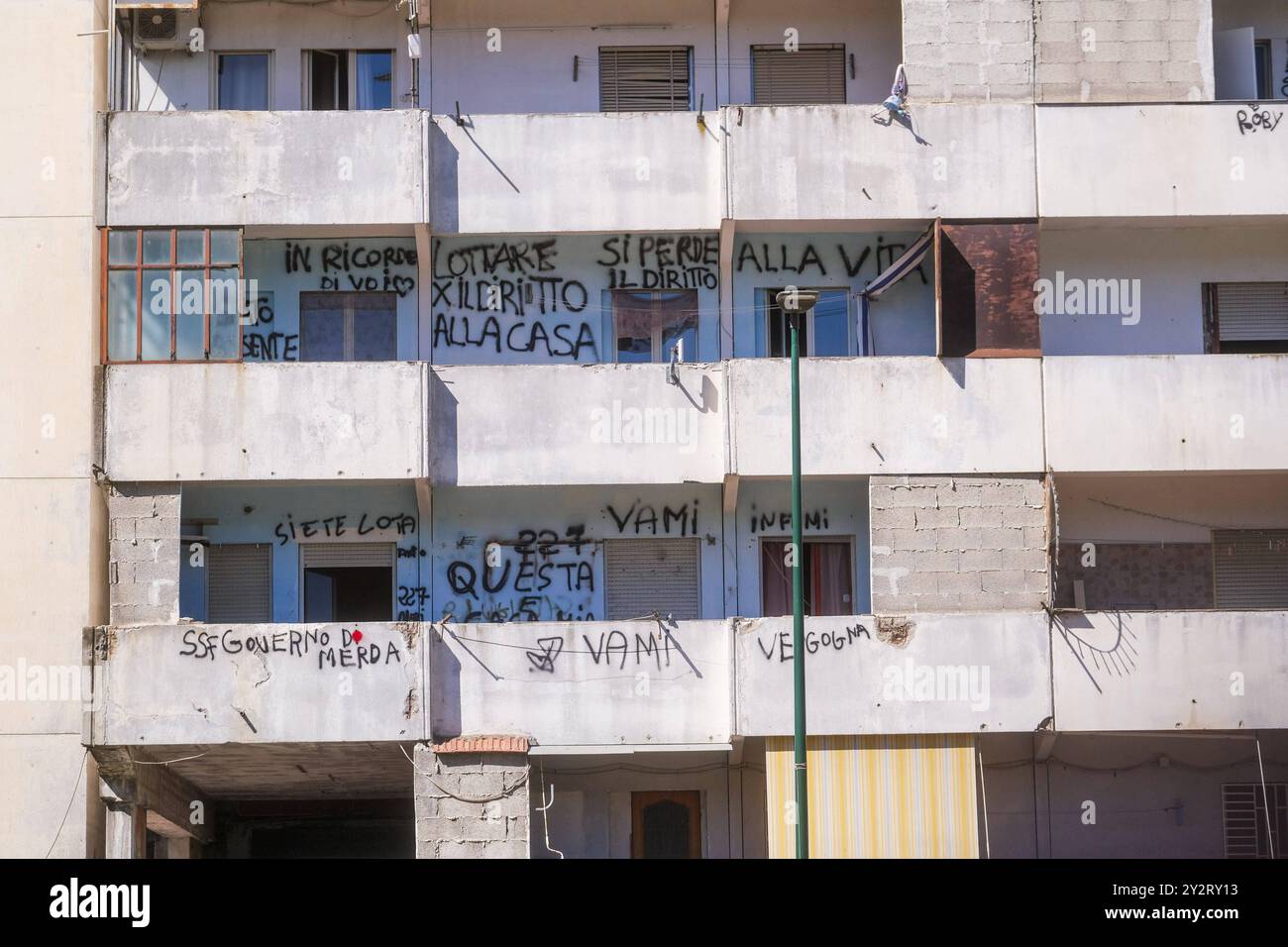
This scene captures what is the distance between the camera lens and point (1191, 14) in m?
24.0

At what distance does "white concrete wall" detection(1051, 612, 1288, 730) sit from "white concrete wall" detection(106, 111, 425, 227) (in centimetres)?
931

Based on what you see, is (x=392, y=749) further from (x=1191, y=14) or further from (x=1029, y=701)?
(x=1191, y=14)

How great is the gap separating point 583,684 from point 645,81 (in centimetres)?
781

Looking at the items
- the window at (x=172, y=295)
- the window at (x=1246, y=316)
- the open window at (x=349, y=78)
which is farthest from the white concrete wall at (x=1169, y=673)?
the open window at (x=349, y=78)

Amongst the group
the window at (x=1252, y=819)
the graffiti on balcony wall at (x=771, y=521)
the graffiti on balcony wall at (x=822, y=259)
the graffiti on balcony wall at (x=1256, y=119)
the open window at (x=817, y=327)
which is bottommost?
the window at (x=1252, y=819)

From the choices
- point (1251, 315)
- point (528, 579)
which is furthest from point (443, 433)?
point (1251, 315)

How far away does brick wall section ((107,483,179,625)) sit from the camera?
22.8 meters

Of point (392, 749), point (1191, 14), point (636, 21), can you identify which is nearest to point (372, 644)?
point (392, 749)

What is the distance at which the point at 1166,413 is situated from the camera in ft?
76.4

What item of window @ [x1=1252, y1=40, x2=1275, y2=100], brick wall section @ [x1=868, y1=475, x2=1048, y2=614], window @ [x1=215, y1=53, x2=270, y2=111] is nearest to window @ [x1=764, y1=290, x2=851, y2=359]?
brick wall section @ [x1=868, y1=475, x2=1048, y2=614]

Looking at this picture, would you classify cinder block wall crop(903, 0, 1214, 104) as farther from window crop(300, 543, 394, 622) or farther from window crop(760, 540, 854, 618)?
window crop(300, 543, 394, 622)

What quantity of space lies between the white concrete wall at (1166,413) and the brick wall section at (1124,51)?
3347mm

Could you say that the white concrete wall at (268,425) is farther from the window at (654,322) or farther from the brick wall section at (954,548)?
the brick wall section at (954,548)

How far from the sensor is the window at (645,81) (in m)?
25.0
